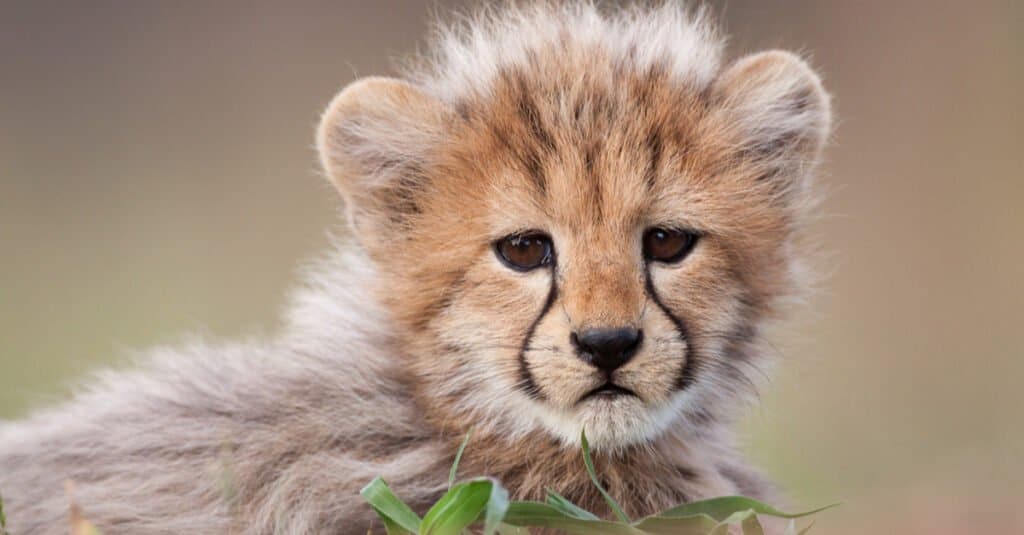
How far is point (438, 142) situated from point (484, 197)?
0.17 meters

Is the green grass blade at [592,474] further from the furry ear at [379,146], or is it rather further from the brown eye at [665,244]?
the furry ear at [379,146]

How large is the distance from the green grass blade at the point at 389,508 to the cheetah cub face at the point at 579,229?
380mm

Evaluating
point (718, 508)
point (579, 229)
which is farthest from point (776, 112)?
point (718, 508)

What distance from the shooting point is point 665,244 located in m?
2.96

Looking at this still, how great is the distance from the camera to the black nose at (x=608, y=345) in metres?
2.75

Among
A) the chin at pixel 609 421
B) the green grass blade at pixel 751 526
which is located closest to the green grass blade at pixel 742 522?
the green grass blade at pixel 751 526

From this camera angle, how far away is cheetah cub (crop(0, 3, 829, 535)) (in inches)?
113

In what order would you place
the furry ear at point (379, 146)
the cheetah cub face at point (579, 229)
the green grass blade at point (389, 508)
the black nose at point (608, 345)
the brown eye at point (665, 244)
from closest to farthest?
1. the green grass blade at point (389, 508)
2. the black nose at point (608, 345)
3. the cheetah cub face at point (579, 229)
4. the brown eye at point (665, 244)
5. the furry ear at point (379, 146)

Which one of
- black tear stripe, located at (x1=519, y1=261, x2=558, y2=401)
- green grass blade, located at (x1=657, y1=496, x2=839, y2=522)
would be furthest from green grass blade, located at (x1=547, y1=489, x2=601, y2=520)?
black tear stripe, located at (x1=519, y1=261, x2=558, y2=401)

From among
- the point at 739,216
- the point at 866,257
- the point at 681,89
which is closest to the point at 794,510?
the point at 739,216

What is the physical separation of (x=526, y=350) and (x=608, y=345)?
206 mm

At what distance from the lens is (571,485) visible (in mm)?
2988

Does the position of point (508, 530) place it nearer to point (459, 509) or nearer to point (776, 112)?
point (459, 509)

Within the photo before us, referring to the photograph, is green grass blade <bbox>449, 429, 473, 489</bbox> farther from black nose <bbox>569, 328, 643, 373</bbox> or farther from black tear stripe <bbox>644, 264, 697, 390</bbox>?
black tear stripe <bbox>644, 264, 697, 390</bbox>
